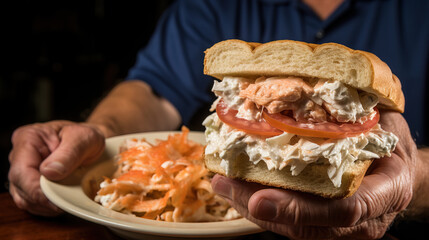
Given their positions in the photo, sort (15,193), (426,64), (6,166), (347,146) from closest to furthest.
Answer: (347,146)
(15,193)
(426,64)
(6,166)

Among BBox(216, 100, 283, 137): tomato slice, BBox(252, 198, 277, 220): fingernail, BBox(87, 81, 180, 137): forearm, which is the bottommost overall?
BBox(87, 81, 180, 137): forearm

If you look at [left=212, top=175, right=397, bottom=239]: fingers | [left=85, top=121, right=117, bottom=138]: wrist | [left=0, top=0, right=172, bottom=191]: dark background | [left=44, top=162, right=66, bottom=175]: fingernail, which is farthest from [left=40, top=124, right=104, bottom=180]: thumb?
[left=0, top=0, right=172, bottom=191]: dark background

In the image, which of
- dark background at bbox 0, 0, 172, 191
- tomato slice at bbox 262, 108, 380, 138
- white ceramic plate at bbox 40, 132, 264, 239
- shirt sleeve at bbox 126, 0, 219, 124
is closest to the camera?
tomato slice at bbox 262, 108, 380, 138

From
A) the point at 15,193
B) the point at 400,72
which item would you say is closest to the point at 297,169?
the point at 15,193

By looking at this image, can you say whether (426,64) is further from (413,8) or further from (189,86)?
(189,86)

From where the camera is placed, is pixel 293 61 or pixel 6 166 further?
pixel 6 166

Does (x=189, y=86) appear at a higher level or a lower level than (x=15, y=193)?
lower

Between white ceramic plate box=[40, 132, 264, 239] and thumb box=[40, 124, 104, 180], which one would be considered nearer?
white ceramic plate box=[40, 132, 264, 239]

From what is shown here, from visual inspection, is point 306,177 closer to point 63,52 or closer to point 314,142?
point 314,142

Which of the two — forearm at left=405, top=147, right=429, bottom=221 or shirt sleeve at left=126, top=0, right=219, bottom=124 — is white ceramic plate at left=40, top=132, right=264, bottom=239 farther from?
shirt sleeve at left=126, top=0, right=219, bottom=124
